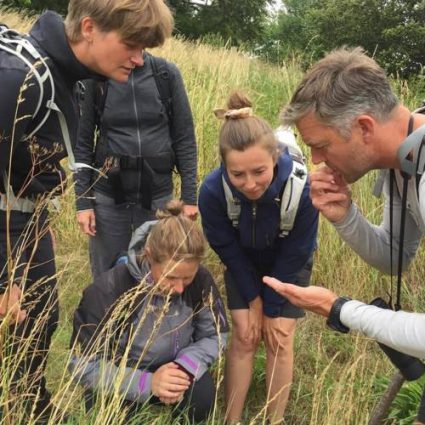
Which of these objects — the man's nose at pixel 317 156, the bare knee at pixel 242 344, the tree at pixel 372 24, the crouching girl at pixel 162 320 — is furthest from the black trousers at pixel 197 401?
the tree at pixel 372 24

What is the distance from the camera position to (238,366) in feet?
9.21

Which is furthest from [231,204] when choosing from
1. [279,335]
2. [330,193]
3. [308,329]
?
[308,329]

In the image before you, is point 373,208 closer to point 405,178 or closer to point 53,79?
point 405,178

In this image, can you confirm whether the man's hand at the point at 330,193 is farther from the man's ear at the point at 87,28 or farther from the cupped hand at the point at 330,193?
the man's ear at the point at 87,28

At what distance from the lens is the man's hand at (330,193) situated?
199 cm

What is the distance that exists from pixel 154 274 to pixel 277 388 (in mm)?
928

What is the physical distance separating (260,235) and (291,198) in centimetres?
23

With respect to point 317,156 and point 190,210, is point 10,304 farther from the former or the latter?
point 190,210

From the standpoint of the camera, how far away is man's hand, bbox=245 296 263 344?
9.06 feet

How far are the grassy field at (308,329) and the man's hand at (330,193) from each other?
0.53m

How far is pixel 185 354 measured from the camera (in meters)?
2.55

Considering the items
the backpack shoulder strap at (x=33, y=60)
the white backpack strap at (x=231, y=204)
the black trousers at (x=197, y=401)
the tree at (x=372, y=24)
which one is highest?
the tree at (x=372, y=24)

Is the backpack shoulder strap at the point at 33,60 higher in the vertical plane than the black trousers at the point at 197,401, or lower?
higher

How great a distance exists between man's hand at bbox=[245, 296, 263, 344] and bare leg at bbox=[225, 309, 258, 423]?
0.02 m
